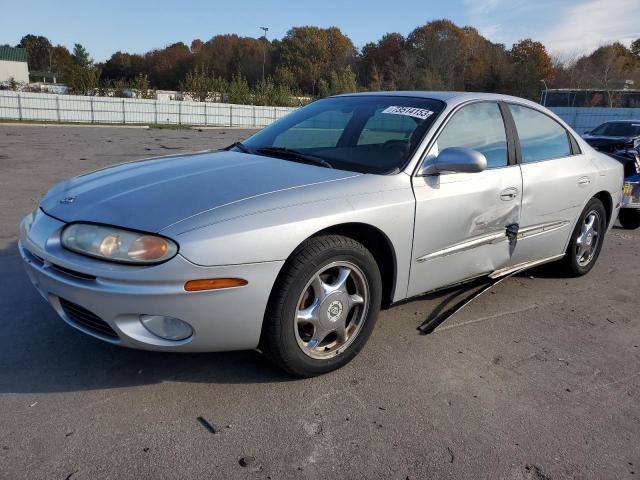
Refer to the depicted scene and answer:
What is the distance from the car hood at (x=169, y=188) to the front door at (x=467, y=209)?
0.55 m

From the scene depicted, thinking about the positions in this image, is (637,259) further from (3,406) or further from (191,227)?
(3,406)

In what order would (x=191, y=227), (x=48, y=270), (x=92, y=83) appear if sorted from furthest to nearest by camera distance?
(x=92, y=83) < (x=48, y=270) < (x=191, y=227)

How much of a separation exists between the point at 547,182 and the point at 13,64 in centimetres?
8522

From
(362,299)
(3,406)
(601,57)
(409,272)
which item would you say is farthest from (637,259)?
(601,57)

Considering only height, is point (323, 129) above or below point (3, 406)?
above

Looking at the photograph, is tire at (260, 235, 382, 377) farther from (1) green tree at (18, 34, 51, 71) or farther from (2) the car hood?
(1) green tree at (18, 34, 51, 71)

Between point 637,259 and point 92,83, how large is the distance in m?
37.6

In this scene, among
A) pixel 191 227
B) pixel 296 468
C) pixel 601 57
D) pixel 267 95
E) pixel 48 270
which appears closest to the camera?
pixel 296 468

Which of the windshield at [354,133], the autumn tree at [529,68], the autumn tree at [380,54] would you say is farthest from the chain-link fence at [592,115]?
the autumn tree at [380,54]

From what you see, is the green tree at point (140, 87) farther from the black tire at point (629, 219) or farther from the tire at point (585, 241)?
the tire at point (585, 241)

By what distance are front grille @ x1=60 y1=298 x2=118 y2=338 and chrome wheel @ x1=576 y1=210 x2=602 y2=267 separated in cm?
382

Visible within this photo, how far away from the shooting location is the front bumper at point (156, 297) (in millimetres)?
2283

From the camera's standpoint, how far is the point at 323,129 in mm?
3809

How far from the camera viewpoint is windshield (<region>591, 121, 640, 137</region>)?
11.8 metres
